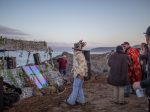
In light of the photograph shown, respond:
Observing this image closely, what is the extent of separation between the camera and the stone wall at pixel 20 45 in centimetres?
1400

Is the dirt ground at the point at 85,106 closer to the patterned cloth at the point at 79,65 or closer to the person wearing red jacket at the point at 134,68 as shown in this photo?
the person wearing red jacket at the point at 134,68

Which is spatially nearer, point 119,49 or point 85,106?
point 119,49

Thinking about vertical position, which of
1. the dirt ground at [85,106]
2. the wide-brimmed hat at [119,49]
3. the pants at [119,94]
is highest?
the wide-brimmed hat at [119,49]

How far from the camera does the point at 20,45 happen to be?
602 inches

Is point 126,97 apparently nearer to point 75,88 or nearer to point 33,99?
point 75,88

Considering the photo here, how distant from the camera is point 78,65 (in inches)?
397

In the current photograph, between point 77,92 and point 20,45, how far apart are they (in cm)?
625

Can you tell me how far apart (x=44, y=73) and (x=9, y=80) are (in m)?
3.29

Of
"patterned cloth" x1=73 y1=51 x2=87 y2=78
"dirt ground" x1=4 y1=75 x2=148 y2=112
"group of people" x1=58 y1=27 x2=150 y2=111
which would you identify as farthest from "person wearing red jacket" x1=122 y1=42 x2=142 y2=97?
"patterned cloth" x1=73 y1=51 x2=87 y2=78

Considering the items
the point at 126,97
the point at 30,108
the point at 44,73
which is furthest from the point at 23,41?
the point at 126,97

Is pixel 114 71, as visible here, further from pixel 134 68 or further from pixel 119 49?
pixel 134 68

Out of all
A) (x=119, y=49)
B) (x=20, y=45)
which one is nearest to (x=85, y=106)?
(x=119, y=49)

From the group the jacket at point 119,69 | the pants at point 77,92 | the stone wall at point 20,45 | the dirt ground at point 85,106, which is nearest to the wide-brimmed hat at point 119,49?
the jacket at point 119,69

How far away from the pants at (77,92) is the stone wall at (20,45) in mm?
5272
